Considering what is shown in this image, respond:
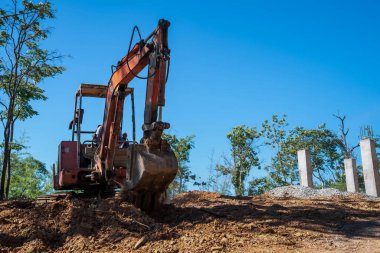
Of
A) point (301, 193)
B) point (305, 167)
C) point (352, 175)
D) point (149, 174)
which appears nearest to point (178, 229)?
point (149, 174)

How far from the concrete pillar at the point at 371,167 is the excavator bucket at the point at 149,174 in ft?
37.8

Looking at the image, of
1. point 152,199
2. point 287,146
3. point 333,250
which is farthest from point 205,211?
point 287,146

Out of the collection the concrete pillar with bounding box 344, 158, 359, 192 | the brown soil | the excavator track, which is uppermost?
the concrete pillar with bounding box 344, 158, 359, 192

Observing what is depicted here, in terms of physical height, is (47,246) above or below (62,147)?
below

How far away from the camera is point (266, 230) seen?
20.7 ft

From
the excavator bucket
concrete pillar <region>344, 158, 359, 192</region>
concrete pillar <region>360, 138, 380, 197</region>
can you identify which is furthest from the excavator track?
concrete pillar <region>344, 158, 359, 192</region>

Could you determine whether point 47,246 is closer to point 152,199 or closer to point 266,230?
point 152,199

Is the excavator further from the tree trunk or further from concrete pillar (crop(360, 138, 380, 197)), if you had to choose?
concrete pillar (crop(360, 138, 380, 197))

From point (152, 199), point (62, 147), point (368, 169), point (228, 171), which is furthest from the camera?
point (228, 171)

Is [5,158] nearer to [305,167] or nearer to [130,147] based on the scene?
[130,147]

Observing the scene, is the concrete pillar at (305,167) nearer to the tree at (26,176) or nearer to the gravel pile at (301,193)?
the gravel pile at (301,193)

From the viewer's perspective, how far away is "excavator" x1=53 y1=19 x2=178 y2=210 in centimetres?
689

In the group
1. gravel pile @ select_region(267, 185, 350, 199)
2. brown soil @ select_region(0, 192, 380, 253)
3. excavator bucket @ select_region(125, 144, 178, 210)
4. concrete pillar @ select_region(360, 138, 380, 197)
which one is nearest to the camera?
brown soil @ select_region(0, 192, 380, 253)

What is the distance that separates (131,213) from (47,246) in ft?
4.64
